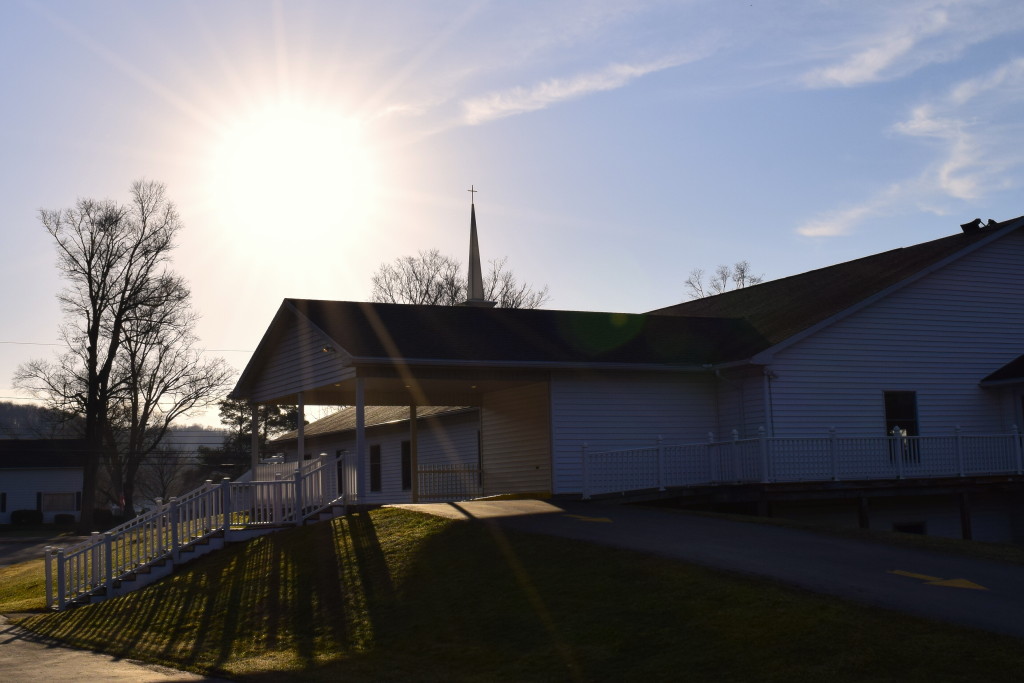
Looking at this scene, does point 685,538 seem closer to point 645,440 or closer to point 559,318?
point 645,440

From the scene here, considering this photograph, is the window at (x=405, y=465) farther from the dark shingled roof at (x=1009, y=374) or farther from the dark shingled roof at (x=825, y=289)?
the dark shingled roof at (x=1009, y=374)

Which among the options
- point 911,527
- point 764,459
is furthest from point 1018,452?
point 764,459

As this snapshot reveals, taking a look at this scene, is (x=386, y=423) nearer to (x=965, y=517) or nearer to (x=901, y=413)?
(x=901, y=413)

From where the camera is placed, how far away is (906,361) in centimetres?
2547

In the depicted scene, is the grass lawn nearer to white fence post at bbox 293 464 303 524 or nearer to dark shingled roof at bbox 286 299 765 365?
white fence post at bbox 293 464 303 524

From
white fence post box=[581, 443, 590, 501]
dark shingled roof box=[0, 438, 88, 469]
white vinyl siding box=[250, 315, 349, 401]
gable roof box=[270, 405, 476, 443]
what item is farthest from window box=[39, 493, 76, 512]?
white fence post box=[581, 443, 590, 501]

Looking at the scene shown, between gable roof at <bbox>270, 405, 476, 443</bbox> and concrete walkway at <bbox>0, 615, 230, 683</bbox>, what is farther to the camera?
gable roof at <bbox>270, 405, 476, 443</bbox>

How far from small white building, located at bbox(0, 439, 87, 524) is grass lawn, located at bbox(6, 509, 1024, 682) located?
53344mm

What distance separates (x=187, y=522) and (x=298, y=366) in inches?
190

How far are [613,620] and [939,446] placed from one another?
14735 mm

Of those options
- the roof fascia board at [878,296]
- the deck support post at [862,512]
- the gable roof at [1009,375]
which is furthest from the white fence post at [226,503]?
the gable roof at [1009,375]

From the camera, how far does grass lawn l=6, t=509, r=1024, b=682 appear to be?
9.70 metres

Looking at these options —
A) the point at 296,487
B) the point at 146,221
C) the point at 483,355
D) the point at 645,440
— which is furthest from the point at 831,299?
the point at 146,221

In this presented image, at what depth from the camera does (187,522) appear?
2062 centimetres
